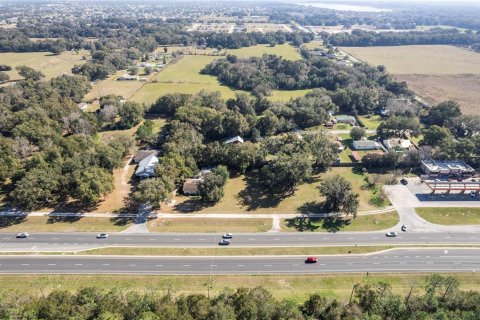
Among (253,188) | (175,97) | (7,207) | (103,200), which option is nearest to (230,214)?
(253,188)

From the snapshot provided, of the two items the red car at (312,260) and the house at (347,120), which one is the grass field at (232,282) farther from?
the house at (347,120)

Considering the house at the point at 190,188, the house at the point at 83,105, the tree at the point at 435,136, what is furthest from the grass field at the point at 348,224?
the house at the point at 83,105

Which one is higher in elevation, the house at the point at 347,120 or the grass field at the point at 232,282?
the house at the point at 347,120

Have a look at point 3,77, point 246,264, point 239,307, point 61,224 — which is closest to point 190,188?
point 246,264

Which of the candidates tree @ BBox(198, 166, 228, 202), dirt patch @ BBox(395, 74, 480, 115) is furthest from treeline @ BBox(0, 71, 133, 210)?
dirt patch @ BBox(395, 74, 480, 115)

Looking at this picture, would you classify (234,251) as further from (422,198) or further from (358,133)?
(358,133)

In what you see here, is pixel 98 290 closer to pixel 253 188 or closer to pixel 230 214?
pixel 230 214
